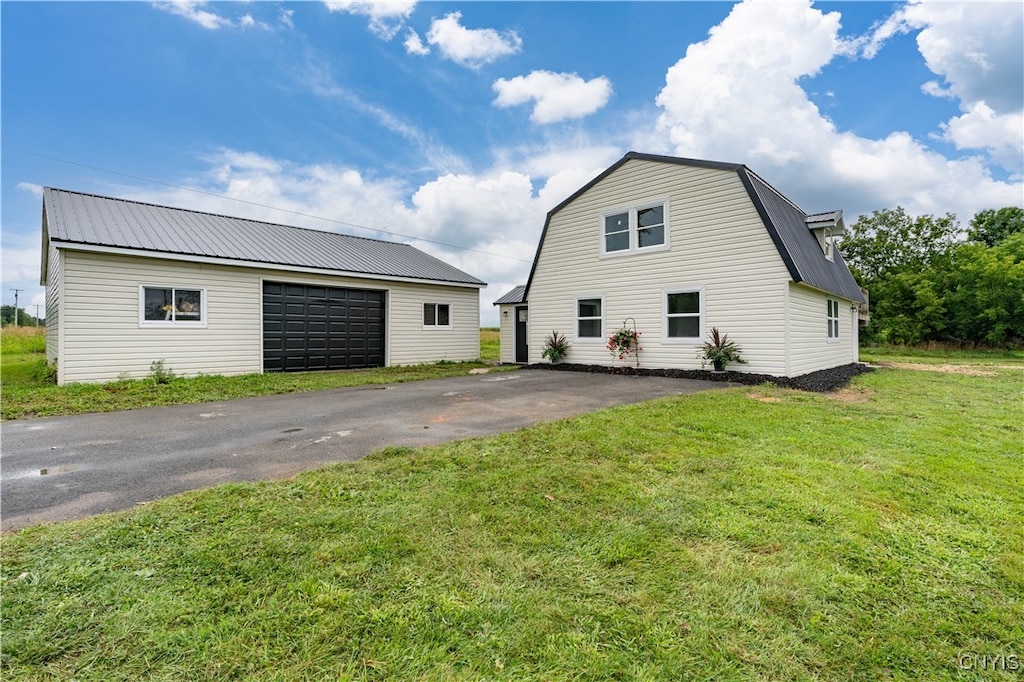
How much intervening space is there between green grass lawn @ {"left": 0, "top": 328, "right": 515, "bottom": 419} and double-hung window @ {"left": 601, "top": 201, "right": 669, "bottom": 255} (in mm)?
6257

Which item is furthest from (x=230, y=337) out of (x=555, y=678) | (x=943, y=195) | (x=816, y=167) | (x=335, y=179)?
(x=943, y=195)

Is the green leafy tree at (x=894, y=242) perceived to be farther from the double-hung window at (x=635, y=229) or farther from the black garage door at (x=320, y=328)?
the black garage door at (x=320, y=328)

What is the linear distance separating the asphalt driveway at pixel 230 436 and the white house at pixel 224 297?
4.52 metres

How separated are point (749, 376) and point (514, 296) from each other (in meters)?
9.14

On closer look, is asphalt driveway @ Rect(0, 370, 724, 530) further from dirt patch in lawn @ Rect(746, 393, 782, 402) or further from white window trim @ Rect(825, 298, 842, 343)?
white window trim @ Rect(825, 298, 842, 343)

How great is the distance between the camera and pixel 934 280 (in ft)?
87.1

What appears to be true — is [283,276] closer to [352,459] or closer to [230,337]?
[230,337]

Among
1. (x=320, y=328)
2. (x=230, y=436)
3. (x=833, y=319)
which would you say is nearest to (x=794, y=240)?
(x=833, y=319)

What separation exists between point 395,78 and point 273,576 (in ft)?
51.8

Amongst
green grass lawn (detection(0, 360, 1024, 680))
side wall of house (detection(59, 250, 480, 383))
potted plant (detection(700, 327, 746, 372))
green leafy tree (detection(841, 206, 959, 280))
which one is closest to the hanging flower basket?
potted plant (detection(700, 327, 746, 372))

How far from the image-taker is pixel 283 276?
12703 millimetres

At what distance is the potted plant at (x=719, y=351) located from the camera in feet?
35.7

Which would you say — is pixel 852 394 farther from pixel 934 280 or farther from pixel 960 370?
pixel 934 280

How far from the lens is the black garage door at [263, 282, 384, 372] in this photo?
1260cm
